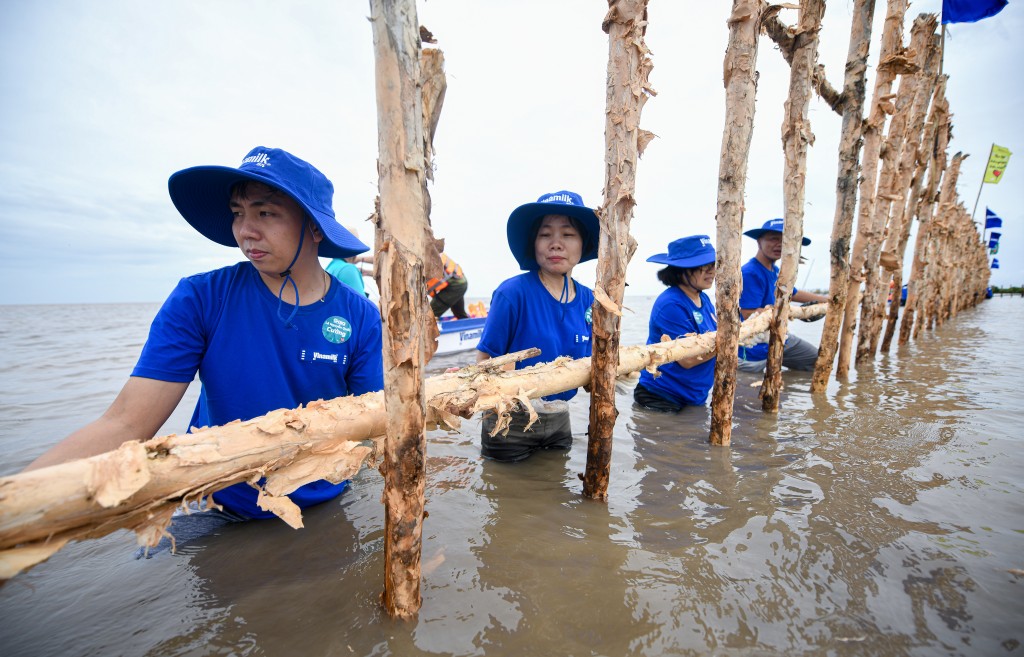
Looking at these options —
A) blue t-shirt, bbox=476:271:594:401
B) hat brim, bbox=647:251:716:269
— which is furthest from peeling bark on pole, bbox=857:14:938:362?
blue t-shirt, bbox=476:271:594:401

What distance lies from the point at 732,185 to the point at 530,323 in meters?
2.12

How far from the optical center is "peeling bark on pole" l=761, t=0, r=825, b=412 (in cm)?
405

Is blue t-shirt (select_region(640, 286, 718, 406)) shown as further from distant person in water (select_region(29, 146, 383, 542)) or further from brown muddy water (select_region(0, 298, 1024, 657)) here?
distant person in water (select_region(29, 146, 383, 542))

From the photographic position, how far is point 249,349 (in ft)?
6.19

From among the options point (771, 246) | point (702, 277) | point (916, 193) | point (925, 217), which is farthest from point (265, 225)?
point (925, 217)

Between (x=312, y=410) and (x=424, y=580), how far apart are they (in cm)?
96

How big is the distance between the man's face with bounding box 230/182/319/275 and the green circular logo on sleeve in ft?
1.15

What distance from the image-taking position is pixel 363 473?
10.2ft

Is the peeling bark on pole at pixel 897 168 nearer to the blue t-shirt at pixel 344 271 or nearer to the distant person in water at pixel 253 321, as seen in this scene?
the distant person in water at pixel 253 321

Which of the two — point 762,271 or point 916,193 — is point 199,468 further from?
point 916,193

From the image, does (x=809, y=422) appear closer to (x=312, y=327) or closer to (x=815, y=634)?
(x=815, y=634)

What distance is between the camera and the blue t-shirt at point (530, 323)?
3.02m

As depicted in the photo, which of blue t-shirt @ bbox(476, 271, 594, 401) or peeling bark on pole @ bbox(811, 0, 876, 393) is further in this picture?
peeling bark on pole @ bbox(811, 0, 876, 393)

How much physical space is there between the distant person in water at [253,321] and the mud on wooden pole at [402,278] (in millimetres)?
657
